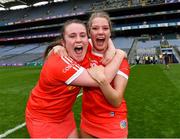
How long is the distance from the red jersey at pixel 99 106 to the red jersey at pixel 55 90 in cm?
18

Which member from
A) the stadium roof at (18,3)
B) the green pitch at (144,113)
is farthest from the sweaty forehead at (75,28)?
the stadium roof at (18,3)

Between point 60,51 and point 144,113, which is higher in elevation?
point 60,51

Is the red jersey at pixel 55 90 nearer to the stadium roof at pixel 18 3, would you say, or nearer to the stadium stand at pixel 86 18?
the stadium stand at pixel 86 18

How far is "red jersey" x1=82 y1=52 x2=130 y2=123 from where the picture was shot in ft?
10.7

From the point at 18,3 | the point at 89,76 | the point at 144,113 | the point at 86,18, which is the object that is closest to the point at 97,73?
the point at 89,76

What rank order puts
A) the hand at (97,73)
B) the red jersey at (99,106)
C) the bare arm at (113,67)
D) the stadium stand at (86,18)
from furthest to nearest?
1. the stadium stand at (86,18)
2. the red jersey at (99,106)
3. the bare arm at (113,67)
4. the hand at (97,73)

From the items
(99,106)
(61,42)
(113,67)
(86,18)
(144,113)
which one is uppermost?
(61,42)

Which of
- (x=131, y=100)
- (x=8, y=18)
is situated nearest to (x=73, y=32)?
(x=131, y=100)

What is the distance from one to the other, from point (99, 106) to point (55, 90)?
50 cm

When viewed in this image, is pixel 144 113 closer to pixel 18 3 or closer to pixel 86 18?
pixel 86 18

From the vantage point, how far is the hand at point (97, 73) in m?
3.02

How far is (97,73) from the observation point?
10.1 ft

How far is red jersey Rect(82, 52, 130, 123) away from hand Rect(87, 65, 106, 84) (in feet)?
0.70

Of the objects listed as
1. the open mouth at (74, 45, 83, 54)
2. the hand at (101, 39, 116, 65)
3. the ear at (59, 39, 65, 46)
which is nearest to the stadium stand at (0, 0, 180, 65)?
the ear at (59, 39, 65, 46)
